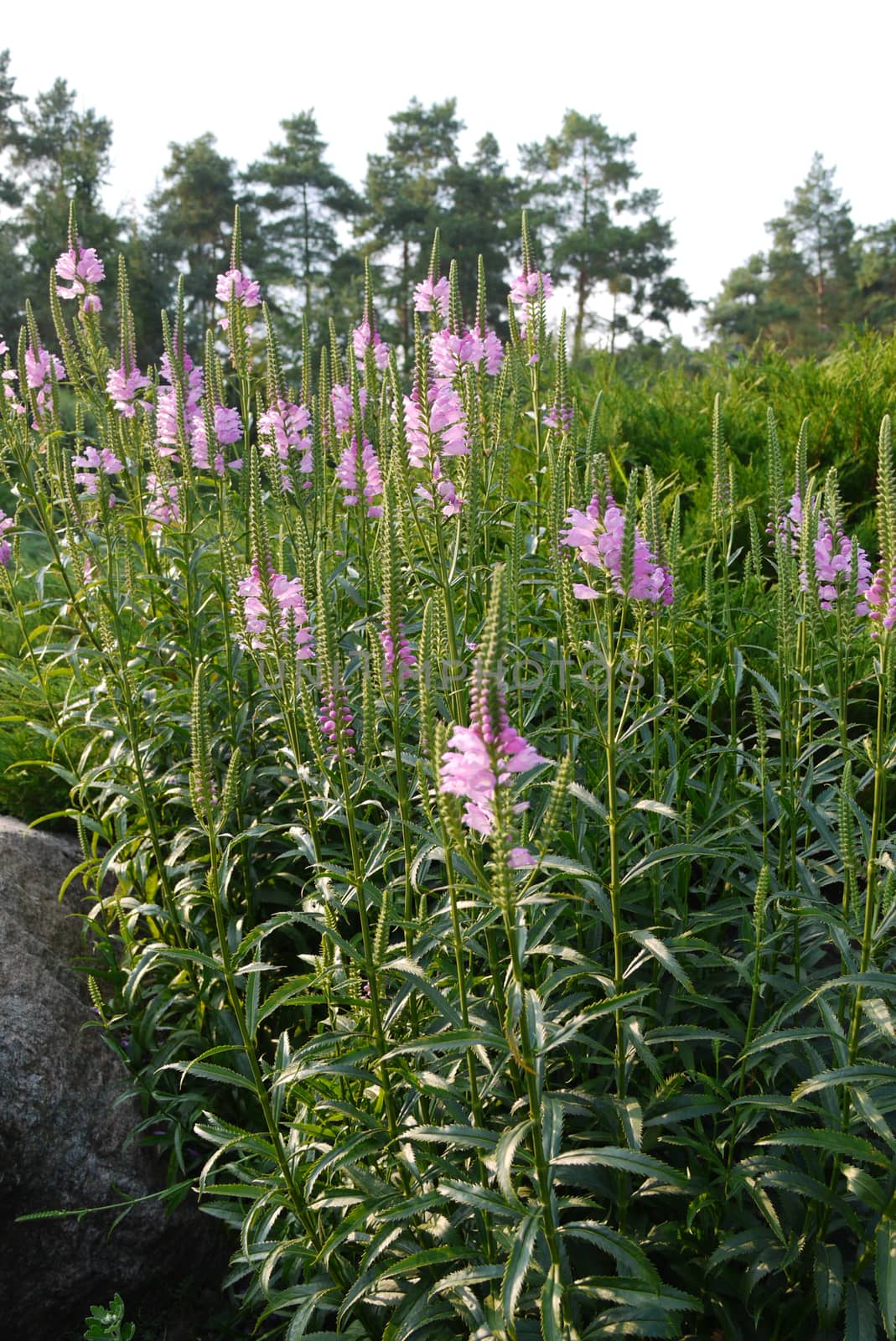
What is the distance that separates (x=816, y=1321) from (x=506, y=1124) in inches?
34.6

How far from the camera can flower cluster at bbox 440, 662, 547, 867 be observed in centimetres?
155

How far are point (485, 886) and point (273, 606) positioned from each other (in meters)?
1.19

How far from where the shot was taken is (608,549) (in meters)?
2.33

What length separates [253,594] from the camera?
2.75 meters

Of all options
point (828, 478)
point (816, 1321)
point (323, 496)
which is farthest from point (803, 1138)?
point (323, 496)

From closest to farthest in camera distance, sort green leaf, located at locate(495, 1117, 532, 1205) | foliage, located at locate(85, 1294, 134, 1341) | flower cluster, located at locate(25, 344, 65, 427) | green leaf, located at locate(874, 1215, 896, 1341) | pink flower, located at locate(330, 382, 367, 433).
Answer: green leaf, located at locate(495, 1117, 532, 1205) → green leaf, located at locate(874, 1215, 896, 1341) → foliage, located at locate(85, 1294, 134, 1341) → pink flower, located at locate(330, 382, 367, 433) → flower cluster, located at locate(25, 344, 65, 427)

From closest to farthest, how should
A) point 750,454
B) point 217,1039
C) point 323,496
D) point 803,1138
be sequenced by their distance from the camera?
1. point 803,1138
2. point 217,1039
3. point 323,496
4. point 750,454

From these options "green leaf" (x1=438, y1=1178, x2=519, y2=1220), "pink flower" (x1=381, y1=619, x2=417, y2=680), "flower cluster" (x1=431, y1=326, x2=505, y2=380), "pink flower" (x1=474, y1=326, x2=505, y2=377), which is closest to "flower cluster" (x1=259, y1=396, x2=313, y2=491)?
"pink flower" (x1=474, y1=326, x2=505, y2=377)

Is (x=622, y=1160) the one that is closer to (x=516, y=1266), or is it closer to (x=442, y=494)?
(x=516, y=1266)

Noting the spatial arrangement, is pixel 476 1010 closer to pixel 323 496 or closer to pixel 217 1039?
Answer: pixel 217 1039

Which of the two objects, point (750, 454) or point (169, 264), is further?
point (169, 264)

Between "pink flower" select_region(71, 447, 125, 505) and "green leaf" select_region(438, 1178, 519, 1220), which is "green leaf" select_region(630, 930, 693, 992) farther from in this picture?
"pink flower" select_region(71, 447, 125, 505)

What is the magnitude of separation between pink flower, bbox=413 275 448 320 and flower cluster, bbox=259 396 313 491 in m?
0.71

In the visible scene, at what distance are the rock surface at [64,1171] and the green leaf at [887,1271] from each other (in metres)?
2.43
